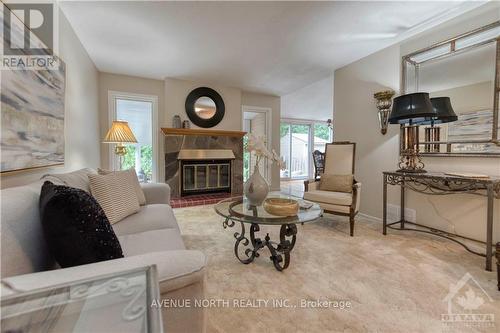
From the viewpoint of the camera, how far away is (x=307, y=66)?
11.8 ft

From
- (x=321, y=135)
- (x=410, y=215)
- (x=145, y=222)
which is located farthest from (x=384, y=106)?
(x=321, y=135)

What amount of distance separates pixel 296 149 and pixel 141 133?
513cm

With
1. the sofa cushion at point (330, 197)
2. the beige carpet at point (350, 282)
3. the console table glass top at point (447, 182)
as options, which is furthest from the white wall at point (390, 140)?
the sofa cushion at point (330, 197)

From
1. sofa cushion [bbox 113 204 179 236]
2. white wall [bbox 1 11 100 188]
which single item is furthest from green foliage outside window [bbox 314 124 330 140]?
sofa cushion [bbox 113 204 179 236]

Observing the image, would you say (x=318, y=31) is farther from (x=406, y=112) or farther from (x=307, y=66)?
(x=406, y=112)

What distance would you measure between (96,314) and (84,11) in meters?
2.69

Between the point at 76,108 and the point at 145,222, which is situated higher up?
the point at 76,108

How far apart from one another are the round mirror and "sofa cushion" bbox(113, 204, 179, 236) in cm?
298

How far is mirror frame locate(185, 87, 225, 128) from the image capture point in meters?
4.34

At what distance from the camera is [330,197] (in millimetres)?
2645

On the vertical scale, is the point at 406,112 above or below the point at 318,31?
below

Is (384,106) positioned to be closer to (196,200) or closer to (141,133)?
(196,200)

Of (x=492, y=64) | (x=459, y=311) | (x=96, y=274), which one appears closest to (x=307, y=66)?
(x=492, y=64)

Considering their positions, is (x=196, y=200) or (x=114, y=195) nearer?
(x=114, y=195)
